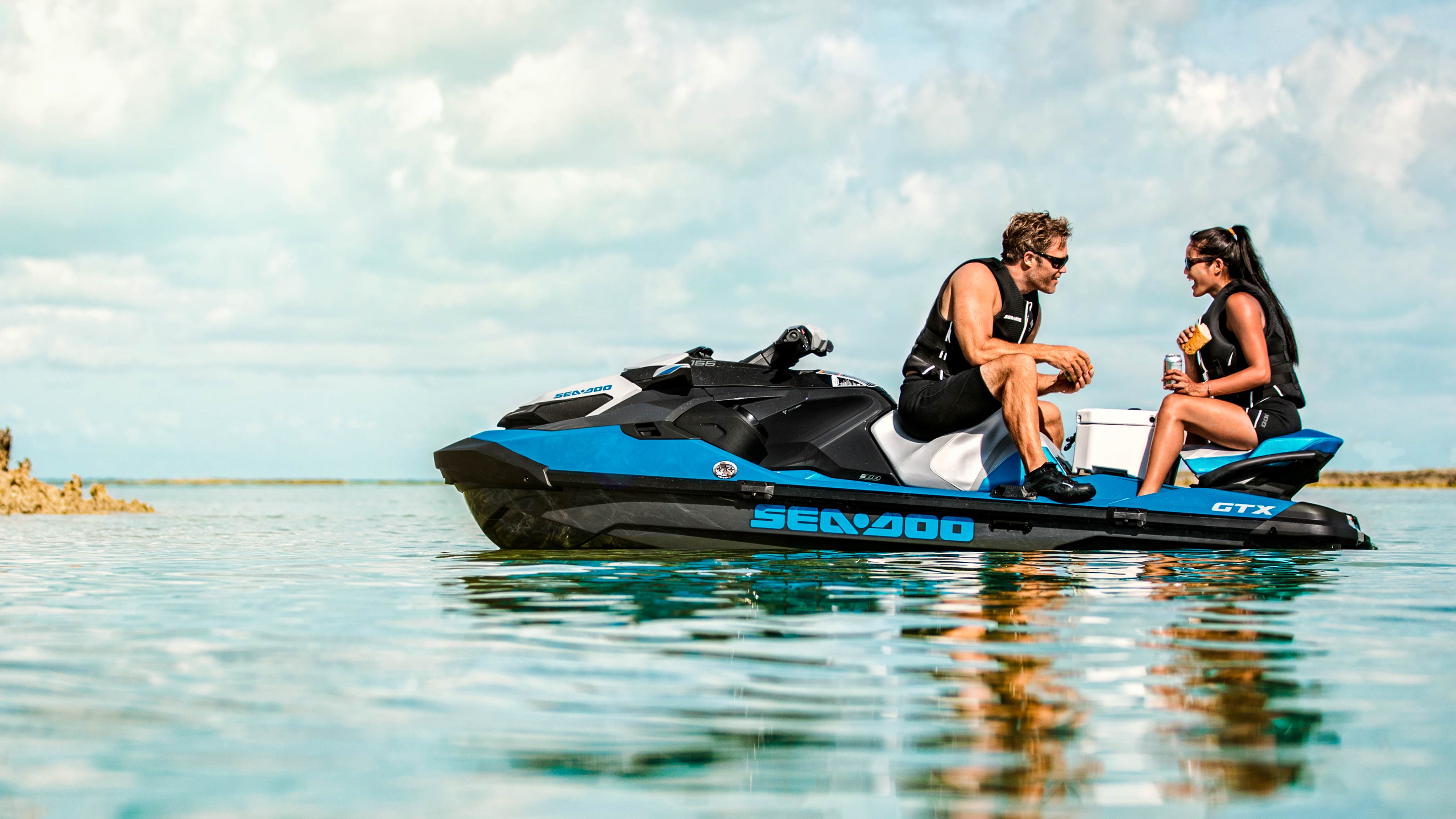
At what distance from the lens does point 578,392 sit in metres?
7.22

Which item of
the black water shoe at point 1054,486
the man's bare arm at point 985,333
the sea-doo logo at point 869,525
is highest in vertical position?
the man's bare arm at point 985,333

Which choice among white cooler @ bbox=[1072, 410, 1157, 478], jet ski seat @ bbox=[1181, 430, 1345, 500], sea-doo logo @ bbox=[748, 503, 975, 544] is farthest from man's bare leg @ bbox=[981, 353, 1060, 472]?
jet ski seat @ bbox=[1181, 430, 1345, 500]

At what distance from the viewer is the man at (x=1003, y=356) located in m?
6.55

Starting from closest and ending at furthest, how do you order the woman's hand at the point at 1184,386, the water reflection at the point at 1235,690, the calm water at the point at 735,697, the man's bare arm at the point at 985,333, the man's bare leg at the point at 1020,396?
the calm water at the point at 735,697, the water reflection at the point at 1235,690, the man's bare leg at the point at 1020,396, the man's bare arm at the point at 985,333, the woman's hand at the point at 1184,386

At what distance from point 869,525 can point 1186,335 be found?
219 cm

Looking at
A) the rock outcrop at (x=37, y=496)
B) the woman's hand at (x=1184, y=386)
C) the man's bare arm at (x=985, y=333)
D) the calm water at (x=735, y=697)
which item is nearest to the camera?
the calm water at (x=735, y=697)

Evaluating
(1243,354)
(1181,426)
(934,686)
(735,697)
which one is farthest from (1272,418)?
(735,697)

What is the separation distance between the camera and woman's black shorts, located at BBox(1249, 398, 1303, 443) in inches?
283

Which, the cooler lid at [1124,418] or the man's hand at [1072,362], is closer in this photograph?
the man's hand at [1072,362]

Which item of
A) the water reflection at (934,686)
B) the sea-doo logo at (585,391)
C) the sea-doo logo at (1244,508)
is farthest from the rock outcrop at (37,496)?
the sea-doo logo at (1244,508)

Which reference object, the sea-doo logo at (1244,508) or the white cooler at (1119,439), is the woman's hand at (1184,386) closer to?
the white cooler at (1119,439)

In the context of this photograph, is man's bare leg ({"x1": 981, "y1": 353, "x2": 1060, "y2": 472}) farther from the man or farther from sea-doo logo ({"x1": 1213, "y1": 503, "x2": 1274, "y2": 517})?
sea-doo logo ({"x1": 1213, "y1": 503, "x2": 1274, "y2": 517})

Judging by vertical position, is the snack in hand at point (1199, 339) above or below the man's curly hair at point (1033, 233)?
below

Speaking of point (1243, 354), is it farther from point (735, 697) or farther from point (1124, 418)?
point (735, 697)
